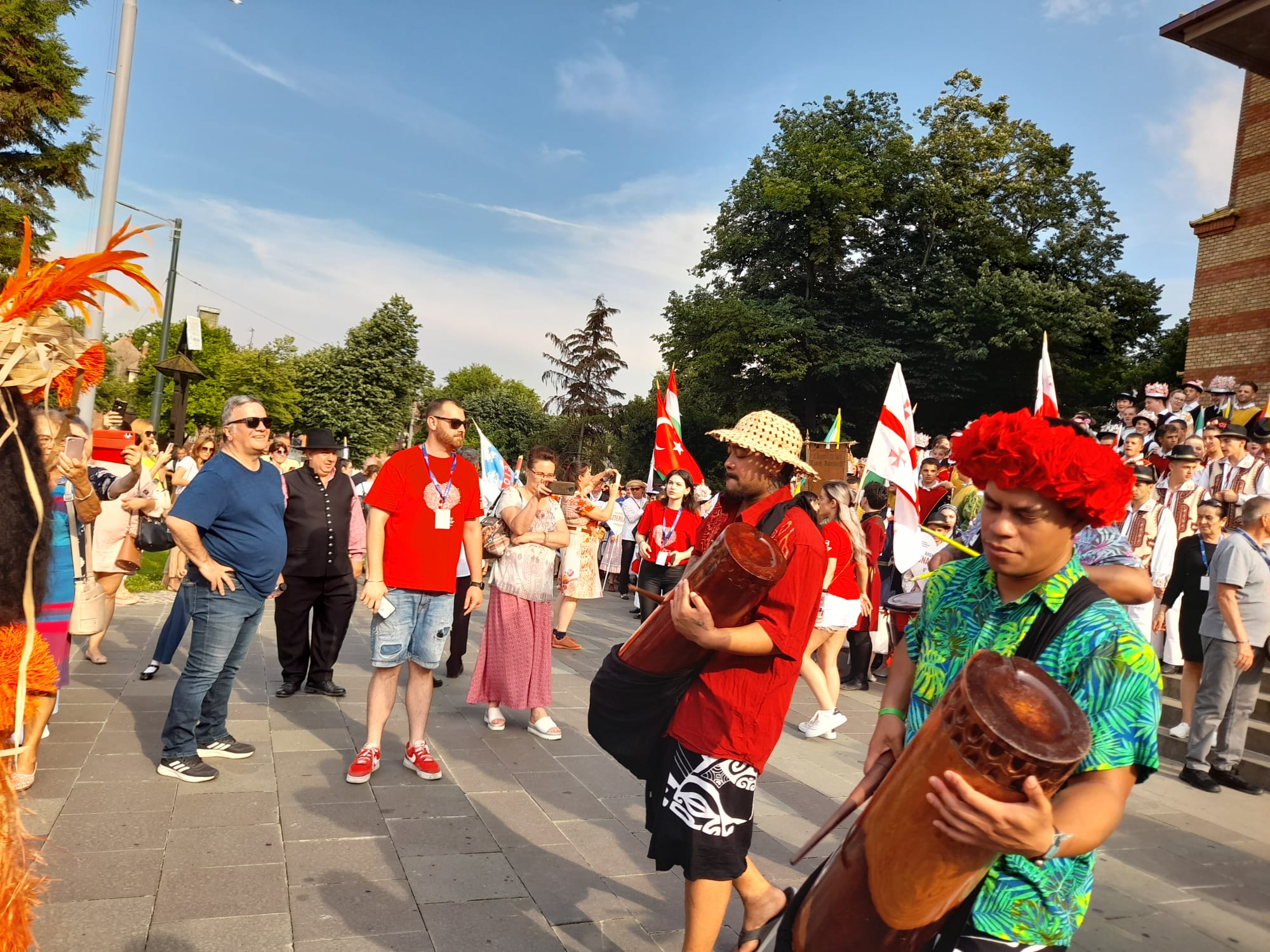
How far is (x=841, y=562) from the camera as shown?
24.4ft

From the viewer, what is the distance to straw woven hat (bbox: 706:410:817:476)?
3160mm

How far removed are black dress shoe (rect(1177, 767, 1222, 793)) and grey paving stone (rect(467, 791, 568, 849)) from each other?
5036 mm

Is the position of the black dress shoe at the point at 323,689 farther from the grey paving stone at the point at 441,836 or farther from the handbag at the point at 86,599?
the grey paving stone at the point at 441,836

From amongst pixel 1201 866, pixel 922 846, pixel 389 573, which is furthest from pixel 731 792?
pixel 1201 866

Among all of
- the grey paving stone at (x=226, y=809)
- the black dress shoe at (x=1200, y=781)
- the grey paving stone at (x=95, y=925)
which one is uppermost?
the black dress shoe at (x=1200, y=781)

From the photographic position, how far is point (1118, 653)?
1.73 m

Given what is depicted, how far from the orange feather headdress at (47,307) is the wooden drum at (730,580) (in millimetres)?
1817

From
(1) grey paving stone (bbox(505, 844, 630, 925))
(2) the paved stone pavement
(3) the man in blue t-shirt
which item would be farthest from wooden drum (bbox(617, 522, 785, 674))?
(3) the man in blue t-shirt

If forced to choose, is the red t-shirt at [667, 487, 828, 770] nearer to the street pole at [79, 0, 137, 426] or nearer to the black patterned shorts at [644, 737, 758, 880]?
the black patterned shorts at [644, 737, 758, 880]

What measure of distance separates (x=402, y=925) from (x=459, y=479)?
8.59 feet

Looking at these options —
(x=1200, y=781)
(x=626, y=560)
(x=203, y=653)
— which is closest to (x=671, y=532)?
(x=1200, y=781)

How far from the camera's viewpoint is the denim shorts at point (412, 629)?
16.5ft

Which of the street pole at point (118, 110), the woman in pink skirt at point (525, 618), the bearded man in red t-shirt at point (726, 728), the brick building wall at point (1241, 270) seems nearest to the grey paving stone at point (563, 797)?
the woman in pink skirt at point (525, 618)

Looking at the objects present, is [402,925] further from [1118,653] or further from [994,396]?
[994,396]
